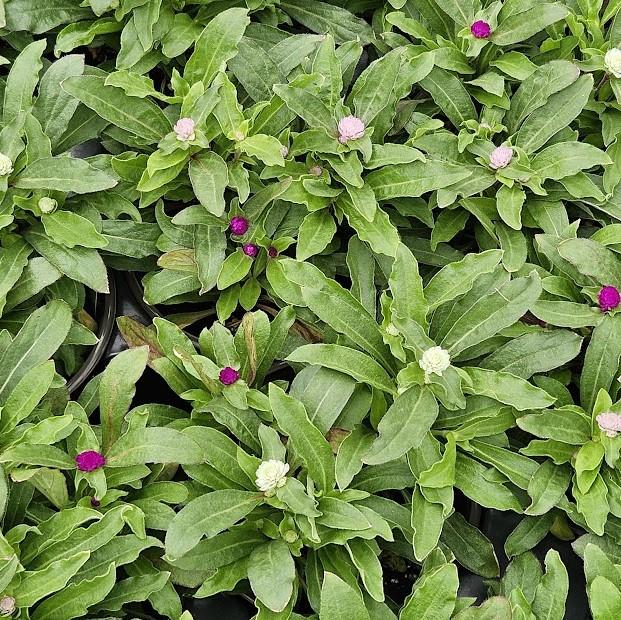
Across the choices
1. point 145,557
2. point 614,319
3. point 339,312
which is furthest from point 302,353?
point 614,319

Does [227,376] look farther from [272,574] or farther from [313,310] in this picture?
[272,574]

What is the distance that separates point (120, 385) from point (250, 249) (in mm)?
399

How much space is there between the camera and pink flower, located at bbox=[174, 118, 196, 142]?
1554mm

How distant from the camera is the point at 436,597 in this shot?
1.35 metres

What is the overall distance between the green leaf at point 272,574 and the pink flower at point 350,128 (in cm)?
82

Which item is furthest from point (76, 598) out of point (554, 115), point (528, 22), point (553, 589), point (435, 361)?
point (528, 22)

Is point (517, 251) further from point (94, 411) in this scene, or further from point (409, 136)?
point (94, 411)

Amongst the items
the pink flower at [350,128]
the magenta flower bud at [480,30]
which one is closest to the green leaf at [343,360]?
the pink flower at [350,128]

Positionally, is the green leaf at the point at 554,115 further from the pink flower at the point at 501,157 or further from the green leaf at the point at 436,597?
the green leaf at the point at 436,597

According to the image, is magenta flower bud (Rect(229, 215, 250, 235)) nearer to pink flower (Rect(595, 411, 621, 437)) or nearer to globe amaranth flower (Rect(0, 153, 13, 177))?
globe amaranth flower (Rect(0, 153, 13, 177))

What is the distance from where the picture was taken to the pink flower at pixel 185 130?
5.10 feet

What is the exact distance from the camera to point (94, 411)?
1.73 meters

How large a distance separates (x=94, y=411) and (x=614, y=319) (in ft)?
3.74

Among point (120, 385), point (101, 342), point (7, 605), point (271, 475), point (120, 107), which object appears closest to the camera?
point (7, 605)
